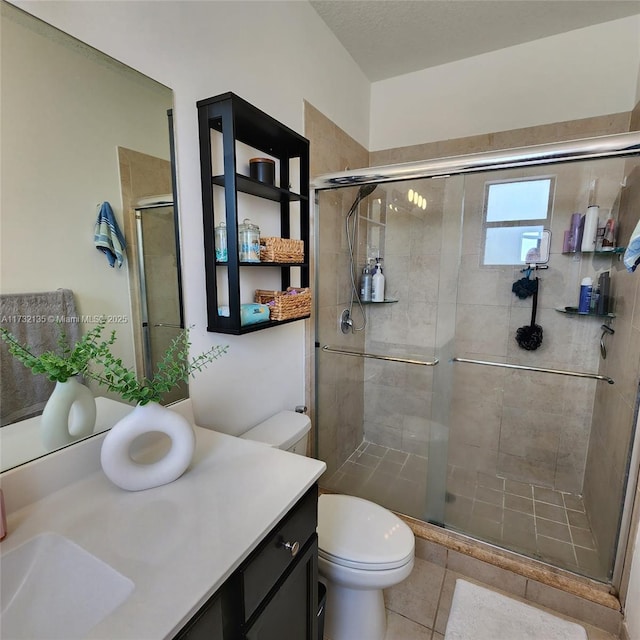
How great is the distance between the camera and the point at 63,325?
0.88 metres

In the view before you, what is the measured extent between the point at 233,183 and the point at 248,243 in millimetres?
213

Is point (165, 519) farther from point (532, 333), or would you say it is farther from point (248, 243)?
point (532, 333)

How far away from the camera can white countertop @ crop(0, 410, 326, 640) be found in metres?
0.58

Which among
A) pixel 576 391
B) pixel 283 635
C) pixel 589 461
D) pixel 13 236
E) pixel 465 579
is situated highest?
pixel 13 236

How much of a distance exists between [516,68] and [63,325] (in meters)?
2.66

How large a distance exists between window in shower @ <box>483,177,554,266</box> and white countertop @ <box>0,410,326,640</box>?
1941 millimetres

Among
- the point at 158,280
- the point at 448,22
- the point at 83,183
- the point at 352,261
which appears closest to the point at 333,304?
the point at 352,261

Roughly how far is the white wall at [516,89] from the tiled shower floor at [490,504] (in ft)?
7.44

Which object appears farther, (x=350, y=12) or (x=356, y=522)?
(x=350, y=12)

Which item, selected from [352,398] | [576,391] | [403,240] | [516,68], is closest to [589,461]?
[576,391]

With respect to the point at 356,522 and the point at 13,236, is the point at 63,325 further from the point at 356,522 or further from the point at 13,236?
the point at 356,522

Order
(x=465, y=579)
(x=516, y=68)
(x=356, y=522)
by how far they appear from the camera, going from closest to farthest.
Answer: (x=356, y=522), (x=465, y=579), (x=516, y=68)

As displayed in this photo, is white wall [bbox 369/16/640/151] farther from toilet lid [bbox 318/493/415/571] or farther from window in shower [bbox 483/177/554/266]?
toilet lid [bbox 318/493/415/571]

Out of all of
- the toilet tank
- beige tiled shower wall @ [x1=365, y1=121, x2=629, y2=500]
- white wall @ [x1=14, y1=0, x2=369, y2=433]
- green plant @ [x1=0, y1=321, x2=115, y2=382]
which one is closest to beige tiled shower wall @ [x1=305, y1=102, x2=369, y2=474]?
white wall @ [x1=14, y1=0, x2=369, y2=433]
